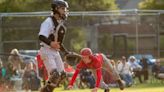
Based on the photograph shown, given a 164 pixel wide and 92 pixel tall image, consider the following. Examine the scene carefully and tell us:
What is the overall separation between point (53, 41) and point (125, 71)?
13.6m

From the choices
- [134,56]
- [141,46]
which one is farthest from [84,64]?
[141,46]

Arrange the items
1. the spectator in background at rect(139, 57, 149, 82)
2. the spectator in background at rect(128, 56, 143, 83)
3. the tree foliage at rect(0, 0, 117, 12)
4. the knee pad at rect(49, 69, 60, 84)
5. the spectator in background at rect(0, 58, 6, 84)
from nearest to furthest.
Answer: the knee pad at rect(49, 69, 60, 84)
the spectator in background at rect(0, 58, 6, 84)
the spectator in background at rect(128, 56, 143, 83)
the spectator in background at rect(139, 57, 149, 82)
the tree foliage at rect(0, 0, 117, 12)

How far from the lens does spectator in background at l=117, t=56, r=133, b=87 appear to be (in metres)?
24.7

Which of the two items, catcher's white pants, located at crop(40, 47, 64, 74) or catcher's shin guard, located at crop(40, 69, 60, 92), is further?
catcher's white pants, located at crop(40, 47, 64, 74)

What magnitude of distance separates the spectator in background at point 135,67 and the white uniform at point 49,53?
46.9ft

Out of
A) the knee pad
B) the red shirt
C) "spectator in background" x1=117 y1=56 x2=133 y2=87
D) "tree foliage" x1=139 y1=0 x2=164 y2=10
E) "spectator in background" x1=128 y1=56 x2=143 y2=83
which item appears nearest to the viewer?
the knee pad

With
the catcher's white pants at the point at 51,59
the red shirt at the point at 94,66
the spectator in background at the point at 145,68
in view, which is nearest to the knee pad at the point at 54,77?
the catcher's white pants at the point at 51,59

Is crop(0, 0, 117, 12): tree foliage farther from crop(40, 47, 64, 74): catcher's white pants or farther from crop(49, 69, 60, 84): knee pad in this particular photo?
crop(49, 69, 60, 84): knee pad

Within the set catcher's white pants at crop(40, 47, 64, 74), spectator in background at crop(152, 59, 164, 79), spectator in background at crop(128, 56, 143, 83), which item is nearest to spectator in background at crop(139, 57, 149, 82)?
spectator in background at crop(128, 56, 143, 83)

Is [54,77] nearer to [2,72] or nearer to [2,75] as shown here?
[2,75]

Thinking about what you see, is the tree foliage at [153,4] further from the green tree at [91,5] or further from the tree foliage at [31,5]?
the tree foliage at [31,5]

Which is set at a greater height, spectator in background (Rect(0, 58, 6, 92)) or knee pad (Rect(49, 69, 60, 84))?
knee pad (Rect(49, 69, 60, 84))

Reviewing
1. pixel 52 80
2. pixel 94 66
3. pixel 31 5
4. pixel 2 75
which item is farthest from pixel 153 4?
pixel 52 80

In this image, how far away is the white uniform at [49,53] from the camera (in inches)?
458
